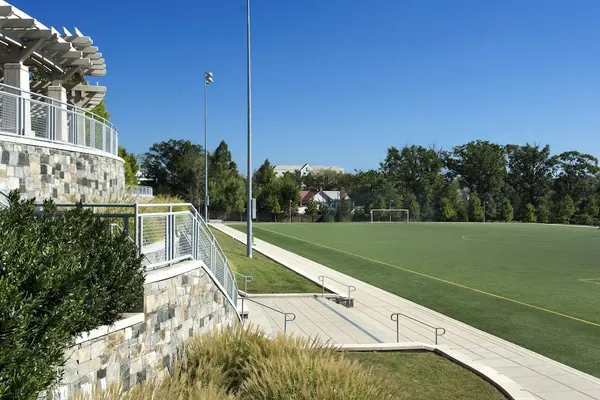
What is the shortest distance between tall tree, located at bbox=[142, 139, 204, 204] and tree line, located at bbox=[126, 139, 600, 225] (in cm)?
19

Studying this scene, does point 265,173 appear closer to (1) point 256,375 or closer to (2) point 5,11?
(2) point 5,11

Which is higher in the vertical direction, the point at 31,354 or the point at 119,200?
the point at 119,200

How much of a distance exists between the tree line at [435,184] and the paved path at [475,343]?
234 ft

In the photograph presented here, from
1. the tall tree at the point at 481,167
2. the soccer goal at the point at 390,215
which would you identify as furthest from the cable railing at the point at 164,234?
the tall tree at the point at 481,167

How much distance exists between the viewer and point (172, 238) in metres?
8.88

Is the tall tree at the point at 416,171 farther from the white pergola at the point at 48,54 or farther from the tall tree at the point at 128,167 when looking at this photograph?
the white pergola at the point at 48,54

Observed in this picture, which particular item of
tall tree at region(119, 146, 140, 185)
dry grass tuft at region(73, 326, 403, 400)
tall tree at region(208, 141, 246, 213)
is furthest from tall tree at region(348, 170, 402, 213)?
dry grass tuft at region(73, 326, 403, 400)

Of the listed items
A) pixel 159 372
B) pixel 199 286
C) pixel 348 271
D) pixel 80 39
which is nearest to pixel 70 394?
pixel 159 372

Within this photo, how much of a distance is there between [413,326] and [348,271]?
11.8m

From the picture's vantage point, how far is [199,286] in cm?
954

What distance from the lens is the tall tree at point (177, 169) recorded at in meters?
92.9

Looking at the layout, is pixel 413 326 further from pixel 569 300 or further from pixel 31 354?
pixel 31 354

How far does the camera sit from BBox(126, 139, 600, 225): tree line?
92.1m

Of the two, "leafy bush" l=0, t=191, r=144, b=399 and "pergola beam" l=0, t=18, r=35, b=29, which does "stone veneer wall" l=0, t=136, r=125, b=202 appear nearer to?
"leafy bush" l=0, t=191, r=144, b=399
